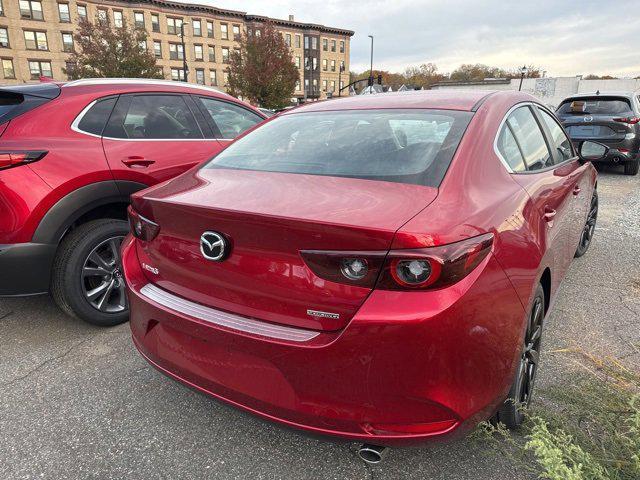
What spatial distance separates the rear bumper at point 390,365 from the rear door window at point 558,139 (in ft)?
6.16

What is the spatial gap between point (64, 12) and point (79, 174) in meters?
56.5

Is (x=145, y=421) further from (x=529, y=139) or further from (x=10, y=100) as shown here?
(x=529, y=139)

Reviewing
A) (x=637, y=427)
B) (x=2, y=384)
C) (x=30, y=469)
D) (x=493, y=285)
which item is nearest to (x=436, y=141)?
(x=493, y=285)

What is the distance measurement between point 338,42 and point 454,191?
78.7m

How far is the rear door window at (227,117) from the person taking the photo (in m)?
4.20

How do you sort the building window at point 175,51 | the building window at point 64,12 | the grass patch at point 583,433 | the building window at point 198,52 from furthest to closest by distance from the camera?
the building window at point 198,52 < the building window at point 175,51 < the building window at point 64,12 < the grass patch at point 583,433

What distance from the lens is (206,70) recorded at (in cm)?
5909

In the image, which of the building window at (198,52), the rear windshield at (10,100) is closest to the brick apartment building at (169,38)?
the building window at (198,52)

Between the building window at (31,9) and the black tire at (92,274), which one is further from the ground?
the building window at (31,9)

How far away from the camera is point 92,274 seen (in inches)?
126

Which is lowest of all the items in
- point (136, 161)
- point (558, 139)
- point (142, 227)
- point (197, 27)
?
point (142, 227)

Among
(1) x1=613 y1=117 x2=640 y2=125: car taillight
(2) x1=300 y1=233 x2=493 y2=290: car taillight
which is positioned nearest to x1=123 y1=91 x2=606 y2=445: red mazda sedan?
(2) x1=300 y1=233 x2=493 y2=290: car taillight

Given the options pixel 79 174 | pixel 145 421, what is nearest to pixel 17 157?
pixel 79 174

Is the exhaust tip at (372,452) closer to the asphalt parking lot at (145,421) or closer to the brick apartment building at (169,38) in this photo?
the asphalt parking lot at (145,421)
